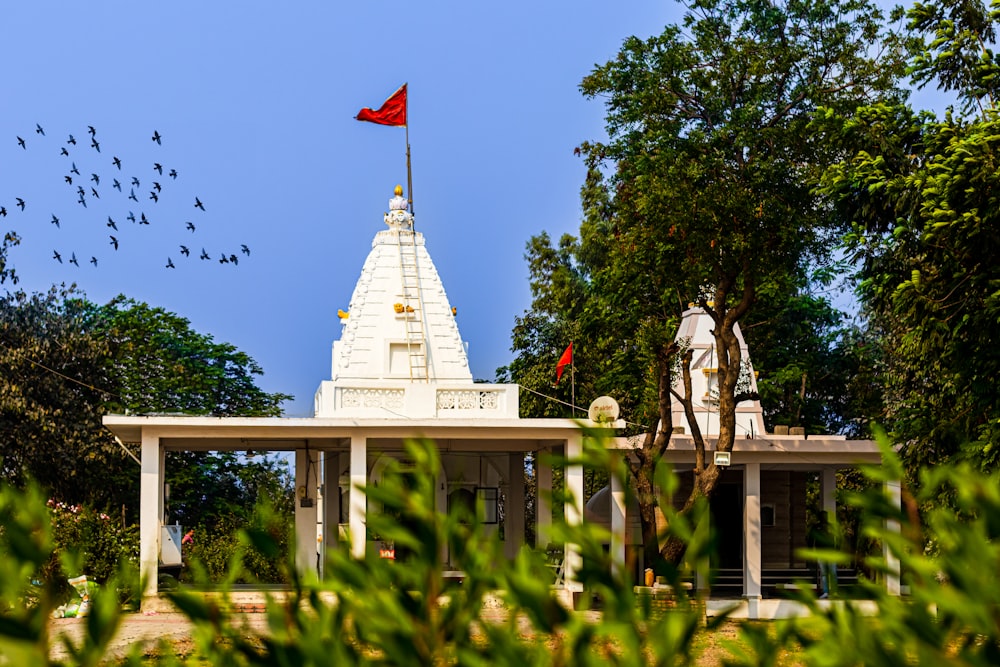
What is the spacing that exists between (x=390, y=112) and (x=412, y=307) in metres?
4.64

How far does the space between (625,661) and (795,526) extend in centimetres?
2661

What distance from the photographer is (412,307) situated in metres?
29.2

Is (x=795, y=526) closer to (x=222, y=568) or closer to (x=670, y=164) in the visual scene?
(x=670, y=164)

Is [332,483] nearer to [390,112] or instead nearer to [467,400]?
[467,400]

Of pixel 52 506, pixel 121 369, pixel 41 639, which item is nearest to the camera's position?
pixel 41 639

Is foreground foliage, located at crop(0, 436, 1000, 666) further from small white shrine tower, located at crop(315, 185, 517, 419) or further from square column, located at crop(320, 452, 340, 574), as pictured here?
small white shrine tower, located at crop(315, 185, 517, 419)

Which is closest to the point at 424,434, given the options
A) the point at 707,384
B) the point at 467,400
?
the point at 467,400

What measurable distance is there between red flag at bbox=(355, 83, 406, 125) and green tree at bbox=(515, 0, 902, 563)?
13.6ft

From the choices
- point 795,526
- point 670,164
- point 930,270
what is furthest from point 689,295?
point 795,526

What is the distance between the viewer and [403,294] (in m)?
29.4

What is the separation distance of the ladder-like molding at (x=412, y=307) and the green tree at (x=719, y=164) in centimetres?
403

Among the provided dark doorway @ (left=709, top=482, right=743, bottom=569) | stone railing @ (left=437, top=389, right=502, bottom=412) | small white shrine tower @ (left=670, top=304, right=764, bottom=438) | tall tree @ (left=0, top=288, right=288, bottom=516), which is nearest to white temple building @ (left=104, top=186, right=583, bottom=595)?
stone railing @ (left=437, top=389, right=502, bottom=412)

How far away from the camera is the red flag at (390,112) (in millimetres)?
30578

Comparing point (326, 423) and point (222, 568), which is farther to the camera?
point (222, 568)
